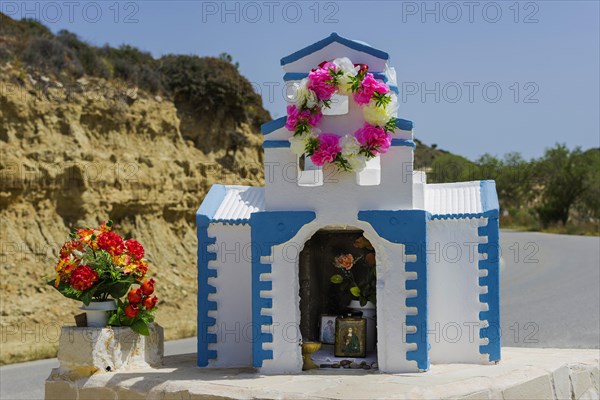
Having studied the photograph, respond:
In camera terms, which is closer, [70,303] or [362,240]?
[362,240]

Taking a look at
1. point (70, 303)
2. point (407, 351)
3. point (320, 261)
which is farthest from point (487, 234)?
point (70, 303)

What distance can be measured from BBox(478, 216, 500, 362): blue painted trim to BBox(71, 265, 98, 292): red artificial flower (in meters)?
4.61

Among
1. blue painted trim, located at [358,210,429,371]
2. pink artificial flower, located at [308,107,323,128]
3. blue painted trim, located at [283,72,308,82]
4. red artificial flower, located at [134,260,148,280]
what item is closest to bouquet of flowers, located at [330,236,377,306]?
blue painted trim, located at [358,210,429,371]

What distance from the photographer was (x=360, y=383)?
7.73m

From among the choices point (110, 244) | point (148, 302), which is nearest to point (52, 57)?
point (110, 244)

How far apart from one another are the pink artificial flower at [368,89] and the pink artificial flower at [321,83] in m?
0.31

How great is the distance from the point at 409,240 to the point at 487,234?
1151 mm

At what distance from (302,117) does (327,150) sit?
0.49 m

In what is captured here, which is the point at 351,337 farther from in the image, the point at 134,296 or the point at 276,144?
the point at 134,296

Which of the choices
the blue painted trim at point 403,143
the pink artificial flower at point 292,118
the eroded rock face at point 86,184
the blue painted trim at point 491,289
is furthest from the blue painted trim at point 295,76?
the eroded rock face at point 86,184

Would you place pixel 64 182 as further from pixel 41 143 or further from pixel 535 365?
pixel 535 365

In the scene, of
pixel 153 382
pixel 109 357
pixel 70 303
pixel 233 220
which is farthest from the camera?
pixel 70 303

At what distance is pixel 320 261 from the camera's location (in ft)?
33.3

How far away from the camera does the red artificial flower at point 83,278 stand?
877 centimetres
